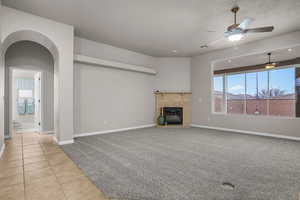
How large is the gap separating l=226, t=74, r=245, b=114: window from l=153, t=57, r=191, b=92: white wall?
8.46 feet

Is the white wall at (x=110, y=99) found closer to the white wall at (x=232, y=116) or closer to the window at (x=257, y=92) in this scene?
the white wall at (x=232, y=116)

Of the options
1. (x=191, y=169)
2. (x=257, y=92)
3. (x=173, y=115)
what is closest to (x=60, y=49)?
(x=191, y=169)

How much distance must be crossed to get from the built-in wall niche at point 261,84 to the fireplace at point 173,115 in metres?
1.44

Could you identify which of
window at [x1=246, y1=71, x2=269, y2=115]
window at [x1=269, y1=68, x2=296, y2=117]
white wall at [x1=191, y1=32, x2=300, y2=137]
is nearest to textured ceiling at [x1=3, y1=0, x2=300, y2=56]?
white wall at [x1=191, y1=32, x2=300, y2=137]

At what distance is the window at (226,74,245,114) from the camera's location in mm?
7301

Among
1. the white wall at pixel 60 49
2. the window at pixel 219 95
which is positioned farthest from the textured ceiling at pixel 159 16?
the window at pixel 219 95

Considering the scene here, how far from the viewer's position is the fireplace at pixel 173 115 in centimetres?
655

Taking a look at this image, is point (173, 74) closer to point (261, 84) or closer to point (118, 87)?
point (118, 87)

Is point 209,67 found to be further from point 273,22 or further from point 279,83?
point 279,83

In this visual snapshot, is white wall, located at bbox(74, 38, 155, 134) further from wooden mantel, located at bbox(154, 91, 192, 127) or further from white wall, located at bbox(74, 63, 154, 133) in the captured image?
wooden mantel, located at bbox(154, 91, 192, 127)

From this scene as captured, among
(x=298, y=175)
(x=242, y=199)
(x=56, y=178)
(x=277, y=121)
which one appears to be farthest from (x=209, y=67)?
(x=56, y=178)

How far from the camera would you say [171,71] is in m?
6.70

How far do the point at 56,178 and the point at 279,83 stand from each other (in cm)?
816

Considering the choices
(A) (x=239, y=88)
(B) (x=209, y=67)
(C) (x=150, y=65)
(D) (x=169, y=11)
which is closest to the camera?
(D) (x=169, y=11)
